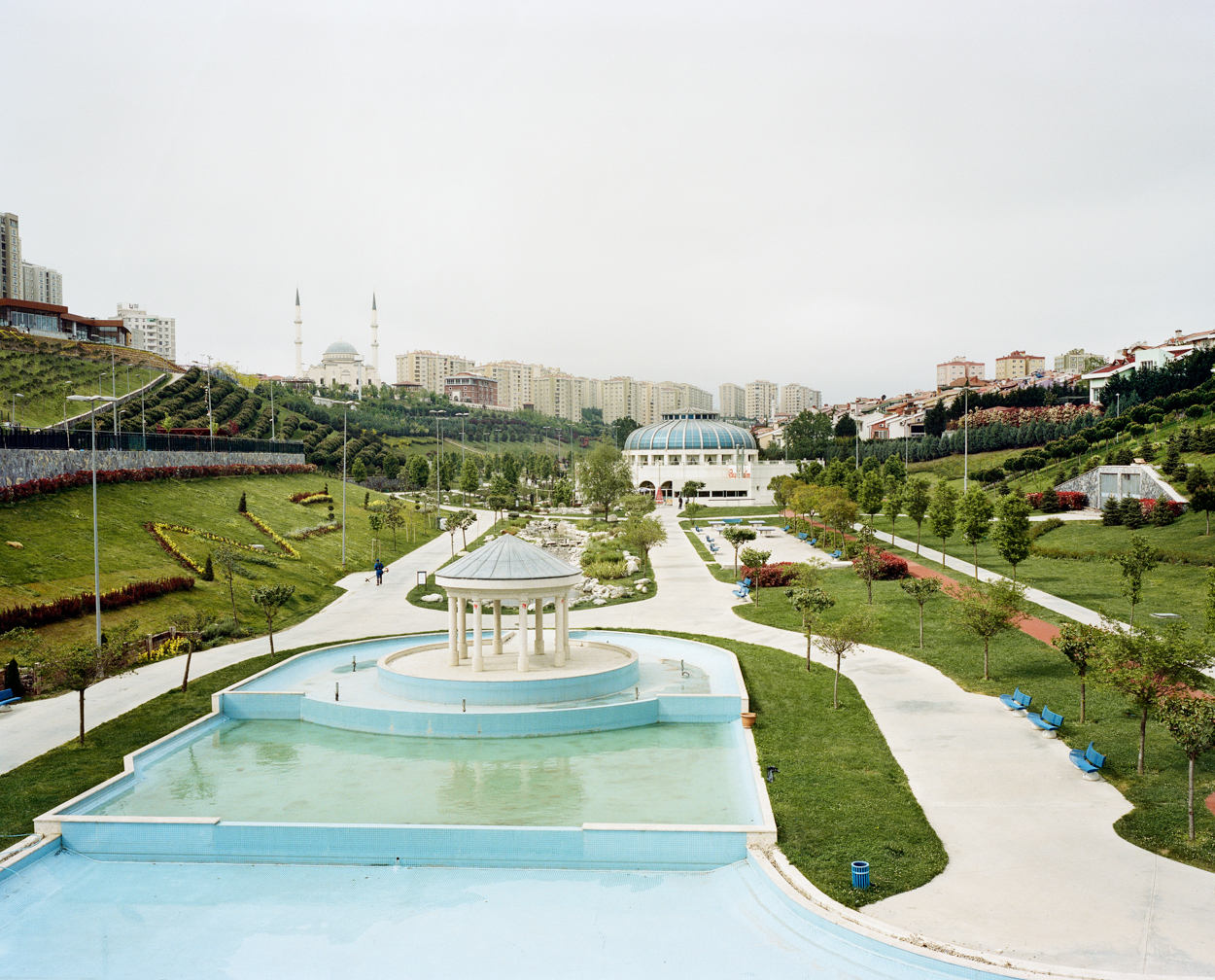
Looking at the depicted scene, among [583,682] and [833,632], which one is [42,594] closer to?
[583,682]

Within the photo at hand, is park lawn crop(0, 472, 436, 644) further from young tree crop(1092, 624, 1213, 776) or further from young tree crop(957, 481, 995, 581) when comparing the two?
young tree crop(957, 481, 995, 581)

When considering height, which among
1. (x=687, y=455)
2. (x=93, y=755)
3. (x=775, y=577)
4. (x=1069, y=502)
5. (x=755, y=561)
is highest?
(x=687, y=455)

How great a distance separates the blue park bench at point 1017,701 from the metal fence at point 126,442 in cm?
2846

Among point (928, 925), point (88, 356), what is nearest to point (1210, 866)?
point (928, 925)

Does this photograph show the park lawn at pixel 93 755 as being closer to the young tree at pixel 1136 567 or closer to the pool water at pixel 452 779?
the pool water at pixel 452 779

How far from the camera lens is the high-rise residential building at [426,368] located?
18788 cm

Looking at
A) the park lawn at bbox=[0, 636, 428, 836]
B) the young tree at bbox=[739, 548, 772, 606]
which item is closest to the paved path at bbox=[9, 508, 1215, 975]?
the park lawn at bbox=[0, 636, 428, 836]

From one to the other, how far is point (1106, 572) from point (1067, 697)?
14126 mm

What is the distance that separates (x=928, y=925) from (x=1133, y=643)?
676 centimetres

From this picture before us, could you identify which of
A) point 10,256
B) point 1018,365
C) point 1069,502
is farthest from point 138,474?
point 1018,365

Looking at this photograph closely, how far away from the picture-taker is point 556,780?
13.4 meters

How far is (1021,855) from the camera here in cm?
1010

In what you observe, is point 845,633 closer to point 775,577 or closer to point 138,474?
point 775,577

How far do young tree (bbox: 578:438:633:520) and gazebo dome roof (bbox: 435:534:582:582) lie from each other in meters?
39.5
